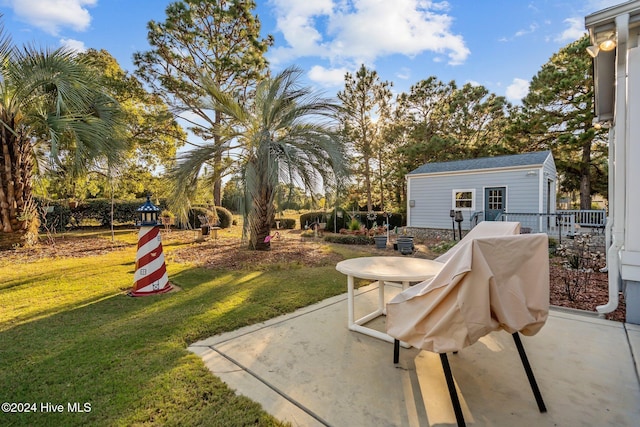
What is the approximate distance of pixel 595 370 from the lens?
2.11 m

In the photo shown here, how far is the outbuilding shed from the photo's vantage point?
10.2 metres

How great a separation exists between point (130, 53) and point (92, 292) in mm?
12899

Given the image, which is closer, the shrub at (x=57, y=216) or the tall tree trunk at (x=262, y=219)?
the tall tree trunk at (x=262, y=219)

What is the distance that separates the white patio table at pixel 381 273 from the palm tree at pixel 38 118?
19.4 feet

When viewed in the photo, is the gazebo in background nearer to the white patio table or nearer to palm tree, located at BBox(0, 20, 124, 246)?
the white patio table

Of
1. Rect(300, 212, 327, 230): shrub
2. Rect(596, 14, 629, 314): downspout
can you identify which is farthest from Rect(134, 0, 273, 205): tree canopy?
Rect(596, 14, 629, 314): downspout

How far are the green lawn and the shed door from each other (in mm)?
8586

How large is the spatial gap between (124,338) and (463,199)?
472 inches

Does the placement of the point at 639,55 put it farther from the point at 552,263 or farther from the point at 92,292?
the point at 92,292

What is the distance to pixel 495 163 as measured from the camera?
1126 cm

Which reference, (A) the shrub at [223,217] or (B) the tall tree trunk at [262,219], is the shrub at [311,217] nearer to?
(A) the shrub at [223,217]

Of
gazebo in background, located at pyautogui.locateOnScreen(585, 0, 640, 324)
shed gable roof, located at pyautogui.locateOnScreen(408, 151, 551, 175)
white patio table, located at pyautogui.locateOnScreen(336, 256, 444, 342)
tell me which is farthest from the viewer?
shed gable roof, located at pyautogui.locateOnScreen(408, 151, 551, 175)

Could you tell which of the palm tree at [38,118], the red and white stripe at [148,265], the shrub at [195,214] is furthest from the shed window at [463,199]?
the palm tree at [38,118]

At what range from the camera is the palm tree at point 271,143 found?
623cm
